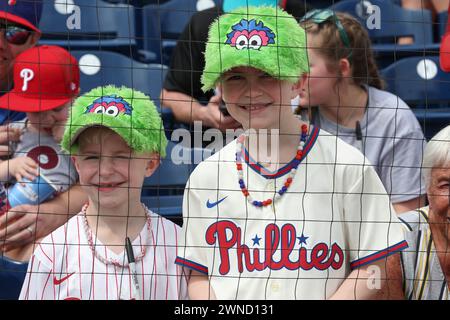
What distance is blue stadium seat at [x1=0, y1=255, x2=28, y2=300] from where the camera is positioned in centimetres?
329

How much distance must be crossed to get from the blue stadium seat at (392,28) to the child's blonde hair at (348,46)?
59cm

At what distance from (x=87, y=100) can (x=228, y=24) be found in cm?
51

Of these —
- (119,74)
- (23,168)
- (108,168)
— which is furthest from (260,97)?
(119,74)

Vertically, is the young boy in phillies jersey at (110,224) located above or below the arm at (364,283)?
above

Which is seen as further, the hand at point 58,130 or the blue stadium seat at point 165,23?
the blue stadium seat at point 165,23

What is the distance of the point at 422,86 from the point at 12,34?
5.73ft

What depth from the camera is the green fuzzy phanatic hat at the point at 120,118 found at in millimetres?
2916

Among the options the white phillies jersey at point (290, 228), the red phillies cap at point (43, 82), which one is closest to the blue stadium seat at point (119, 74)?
the red phillies cap at point (43, 82)

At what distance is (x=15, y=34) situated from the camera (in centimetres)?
374

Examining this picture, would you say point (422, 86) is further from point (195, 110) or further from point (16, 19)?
point (16, 19)

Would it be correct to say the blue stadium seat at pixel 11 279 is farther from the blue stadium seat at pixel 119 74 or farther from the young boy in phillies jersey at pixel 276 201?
the blue stadium seat at pixel 119 74
